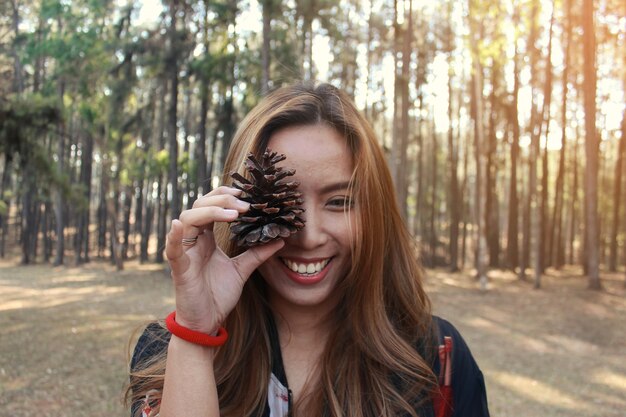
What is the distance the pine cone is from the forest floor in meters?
0.82

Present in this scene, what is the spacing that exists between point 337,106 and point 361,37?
26522 millimetres

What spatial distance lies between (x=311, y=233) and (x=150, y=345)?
2.37ft

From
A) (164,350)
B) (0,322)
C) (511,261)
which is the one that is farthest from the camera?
(511,261)

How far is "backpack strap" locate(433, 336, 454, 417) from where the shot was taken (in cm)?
171

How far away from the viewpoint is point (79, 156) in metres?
34.8

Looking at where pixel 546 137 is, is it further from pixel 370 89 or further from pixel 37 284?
pixel 37 284

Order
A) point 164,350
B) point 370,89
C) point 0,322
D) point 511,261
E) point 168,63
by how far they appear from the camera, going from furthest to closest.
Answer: point 370,89
point 511,261
point 168,63
point 0,322
point 164,350

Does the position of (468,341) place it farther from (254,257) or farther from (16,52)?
(16,52)

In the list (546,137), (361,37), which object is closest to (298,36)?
(361,37)

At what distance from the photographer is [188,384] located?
1.45 meters

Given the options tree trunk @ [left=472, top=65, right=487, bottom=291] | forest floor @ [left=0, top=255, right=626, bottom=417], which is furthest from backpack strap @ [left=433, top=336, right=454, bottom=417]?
tree trunk @ [left=472, top=65, right=487, bottom=291]

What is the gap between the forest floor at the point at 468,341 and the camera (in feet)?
24.2

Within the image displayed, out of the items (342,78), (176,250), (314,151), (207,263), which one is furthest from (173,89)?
(176,250)

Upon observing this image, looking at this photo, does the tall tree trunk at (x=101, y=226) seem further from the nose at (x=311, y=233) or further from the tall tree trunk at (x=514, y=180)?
the nose at (x=311, y=233)
